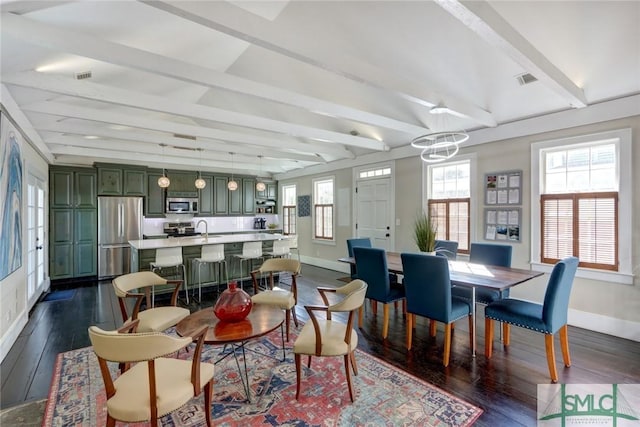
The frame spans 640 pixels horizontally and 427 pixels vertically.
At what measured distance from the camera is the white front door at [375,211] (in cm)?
592

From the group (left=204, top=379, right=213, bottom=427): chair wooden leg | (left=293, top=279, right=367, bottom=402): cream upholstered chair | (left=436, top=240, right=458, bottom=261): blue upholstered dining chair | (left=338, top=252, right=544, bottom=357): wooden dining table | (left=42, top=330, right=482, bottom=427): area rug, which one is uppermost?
(left=436, top=240, right=458, bottom=261): blue upholstered dining chair

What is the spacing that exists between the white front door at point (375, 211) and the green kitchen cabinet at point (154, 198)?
4609mm

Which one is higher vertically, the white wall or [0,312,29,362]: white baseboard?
the white wall

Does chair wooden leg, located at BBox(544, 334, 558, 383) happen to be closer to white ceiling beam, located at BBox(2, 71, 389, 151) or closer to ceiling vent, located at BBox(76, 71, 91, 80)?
white ceiling beam, located at BBox(2, 71, 389, 151)

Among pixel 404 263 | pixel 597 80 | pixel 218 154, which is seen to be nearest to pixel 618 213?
pixel 597 80

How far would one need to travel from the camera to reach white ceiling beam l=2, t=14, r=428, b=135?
2.14 meters

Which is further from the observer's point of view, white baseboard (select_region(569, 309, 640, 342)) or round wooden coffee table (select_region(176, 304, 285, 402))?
white baseboard (select_region(569, 309, 640, 342))

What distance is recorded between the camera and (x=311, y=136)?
15.8 ft

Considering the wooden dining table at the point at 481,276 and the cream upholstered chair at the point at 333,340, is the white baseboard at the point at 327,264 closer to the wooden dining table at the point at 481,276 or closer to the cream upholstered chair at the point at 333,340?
the wooden dining table at the point at 481,276

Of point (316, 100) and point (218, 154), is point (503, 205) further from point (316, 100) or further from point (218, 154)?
point (218, 154)

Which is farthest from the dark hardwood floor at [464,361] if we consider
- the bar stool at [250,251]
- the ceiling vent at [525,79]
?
the ceiling vent at [525,79]

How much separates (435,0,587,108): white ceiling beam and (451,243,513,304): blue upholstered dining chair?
1.80 m

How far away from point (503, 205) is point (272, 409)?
12.8 ft

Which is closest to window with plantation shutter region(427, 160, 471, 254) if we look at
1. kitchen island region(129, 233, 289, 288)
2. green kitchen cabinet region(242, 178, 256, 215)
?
kitchen island region(129, 233, 289, 288)
